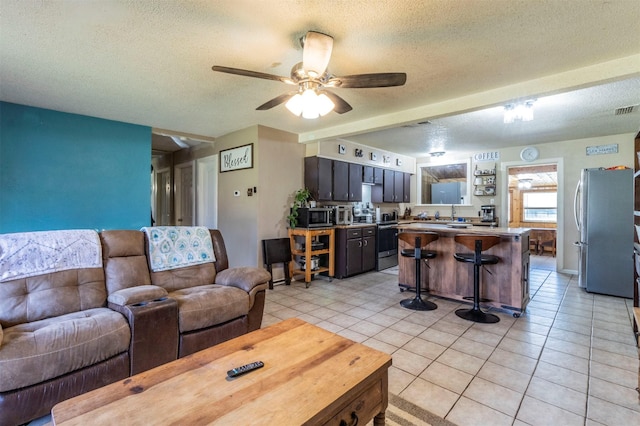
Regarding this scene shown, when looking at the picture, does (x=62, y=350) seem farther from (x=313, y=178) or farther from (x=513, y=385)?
(x=313, y=178)

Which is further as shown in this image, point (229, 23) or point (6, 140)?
point (6, 140)

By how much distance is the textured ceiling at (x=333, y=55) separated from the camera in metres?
1.88

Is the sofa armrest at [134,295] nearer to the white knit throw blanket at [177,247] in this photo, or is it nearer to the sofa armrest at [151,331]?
the sofa armrest at [151,331]

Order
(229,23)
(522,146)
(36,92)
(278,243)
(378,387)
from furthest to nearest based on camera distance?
(522,146)
(278,243)
(36,92)
(229,23)
(378,387)

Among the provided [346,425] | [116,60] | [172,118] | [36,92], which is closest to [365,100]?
[116,60]

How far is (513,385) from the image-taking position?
6.80 feet

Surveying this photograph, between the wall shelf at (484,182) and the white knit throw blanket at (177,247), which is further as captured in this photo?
the wall shelf at (484,182)

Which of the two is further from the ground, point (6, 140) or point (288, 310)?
point (6, 140)

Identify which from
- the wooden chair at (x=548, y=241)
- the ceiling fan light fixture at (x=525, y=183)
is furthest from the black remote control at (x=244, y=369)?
the ceiling fan light fixture at (x=525, y=183)

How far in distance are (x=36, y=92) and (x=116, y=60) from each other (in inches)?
59.0

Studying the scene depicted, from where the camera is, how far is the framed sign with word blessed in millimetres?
4723

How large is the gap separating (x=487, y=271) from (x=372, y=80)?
271 cm

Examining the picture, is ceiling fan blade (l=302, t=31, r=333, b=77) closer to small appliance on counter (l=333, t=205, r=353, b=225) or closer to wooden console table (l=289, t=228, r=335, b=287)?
wooden console table (l=289, t=228, r=335, b=287)

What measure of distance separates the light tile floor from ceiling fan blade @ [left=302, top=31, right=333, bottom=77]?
2240 millimetres
